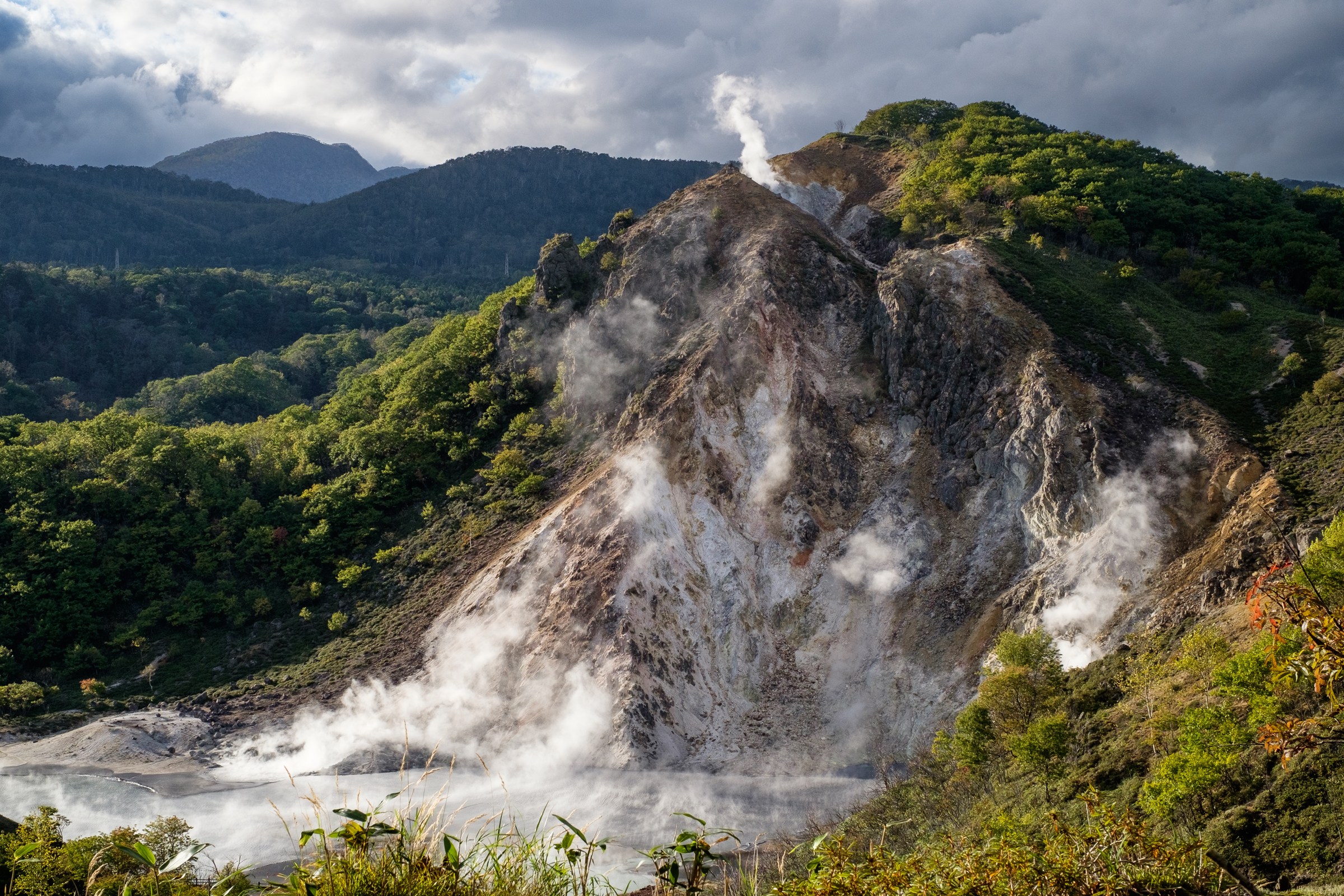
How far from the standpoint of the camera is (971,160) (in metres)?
58.5

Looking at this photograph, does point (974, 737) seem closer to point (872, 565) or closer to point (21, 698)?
point (872, 565)

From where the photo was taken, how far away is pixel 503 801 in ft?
102

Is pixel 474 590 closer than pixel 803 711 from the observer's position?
No

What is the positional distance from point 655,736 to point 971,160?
47.0 metres

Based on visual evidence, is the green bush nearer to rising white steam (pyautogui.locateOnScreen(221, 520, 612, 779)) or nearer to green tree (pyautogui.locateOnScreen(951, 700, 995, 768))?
rising white steam (pyautogui.locateOnScreen(221, 520, 612, 779))

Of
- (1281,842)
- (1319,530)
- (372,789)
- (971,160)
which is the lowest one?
(372,789)

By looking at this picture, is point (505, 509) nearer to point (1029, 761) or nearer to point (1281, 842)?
point (1029, 761)

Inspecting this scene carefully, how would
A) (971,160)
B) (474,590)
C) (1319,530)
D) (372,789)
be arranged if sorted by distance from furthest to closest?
(971,160), (474,590), (372,789), (1319,530)

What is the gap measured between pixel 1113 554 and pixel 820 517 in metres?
13.1

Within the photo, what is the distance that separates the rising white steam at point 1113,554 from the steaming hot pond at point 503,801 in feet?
32.6

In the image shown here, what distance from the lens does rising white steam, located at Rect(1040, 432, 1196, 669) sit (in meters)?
31.2

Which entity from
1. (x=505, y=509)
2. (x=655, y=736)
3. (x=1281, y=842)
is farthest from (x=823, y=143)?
(x=1281, y=842)

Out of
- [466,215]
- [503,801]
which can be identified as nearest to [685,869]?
[503,801]

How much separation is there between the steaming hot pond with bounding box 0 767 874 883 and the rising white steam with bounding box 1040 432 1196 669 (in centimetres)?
992
